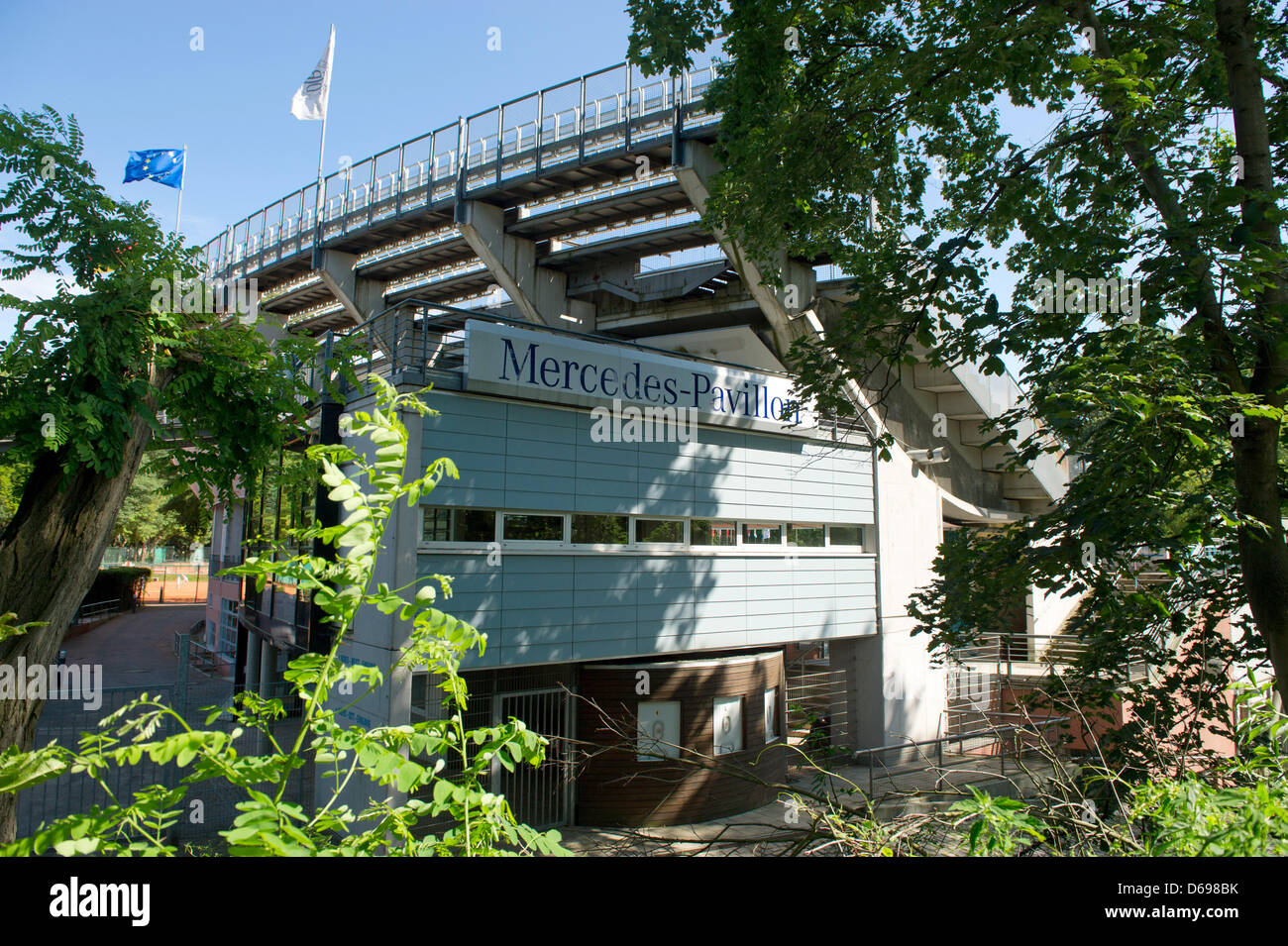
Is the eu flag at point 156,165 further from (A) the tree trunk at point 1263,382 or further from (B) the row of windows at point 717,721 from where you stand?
(A) the tree trunk at point 1263,382

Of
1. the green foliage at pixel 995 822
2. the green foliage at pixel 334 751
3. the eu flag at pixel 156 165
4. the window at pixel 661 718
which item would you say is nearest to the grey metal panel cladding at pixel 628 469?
the window at pixel 661 718

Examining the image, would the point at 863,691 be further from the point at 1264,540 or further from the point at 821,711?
the point at 1264,540

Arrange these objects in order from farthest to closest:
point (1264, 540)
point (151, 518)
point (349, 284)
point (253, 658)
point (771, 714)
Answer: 1. point (151, 518)
2. point (349, 284)
3. point (253, 658)
4. point (771, 714)
5. point (1264, 540)

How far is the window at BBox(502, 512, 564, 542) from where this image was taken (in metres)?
10.3

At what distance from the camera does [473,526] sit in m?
9.97

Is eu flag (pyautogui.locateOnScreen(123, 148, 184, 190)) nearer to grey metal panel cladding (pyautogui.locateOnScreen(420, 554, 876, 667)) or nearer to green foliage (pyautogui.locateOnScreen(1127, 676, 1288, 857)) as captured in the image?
grey metal panel cladding (pyautogui.locateOnScreen(420, 554, 876, 667))

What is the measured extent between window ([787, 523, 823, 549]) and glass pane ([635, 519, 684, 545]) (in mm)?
2770

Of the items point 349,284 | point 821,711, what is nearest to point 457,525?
point 821,711

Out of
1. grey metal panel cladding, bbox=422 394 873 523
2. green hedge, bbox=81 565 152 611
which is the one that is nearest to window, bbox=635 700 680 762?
grey metal panel cladding, bbox=422 394 873 523

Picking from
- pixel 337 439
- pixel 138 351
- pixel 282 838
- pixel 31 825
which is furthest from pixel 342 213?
pixel 282 838

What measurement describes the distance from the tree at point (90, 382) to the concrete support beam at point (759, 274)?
11.4 metres

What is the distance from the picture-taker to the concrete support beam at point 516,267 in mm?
18547

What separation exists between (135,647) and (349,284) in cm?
1532

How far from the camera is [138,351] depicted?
4.61 metres
